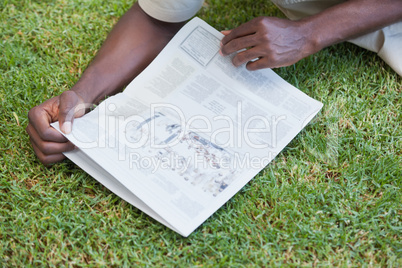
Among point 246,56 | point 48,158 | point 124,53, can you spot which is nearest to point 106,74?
point 124,53

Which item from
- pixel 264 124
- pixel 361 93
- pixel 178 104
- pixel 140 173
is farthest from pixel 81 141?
pixel 361 93

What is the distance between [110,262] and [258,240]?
0.34 meters

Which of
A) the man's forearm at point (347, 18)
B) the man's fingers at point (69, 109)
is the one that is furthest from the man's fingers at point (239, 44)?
the man's fingers at point (69, 109)

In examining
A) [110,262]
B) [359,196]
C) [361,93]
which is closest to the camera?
[110,262]

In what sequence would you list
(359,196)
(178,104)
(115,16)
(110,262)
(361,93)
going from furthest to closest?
(115,16) → (361,93) → (178,104) → (359,196) → (110,262)

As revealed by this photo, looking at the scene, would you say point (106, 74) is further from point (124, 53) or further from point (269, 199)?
point (269, 199)

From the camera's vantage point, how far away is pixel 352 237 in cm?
101

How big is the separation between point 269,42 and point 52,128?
1.93ft

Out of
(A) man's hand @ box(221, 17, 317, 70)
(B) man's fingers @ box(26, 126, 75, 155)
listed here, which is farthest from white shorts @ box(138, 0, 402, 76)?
(B) man's fingers @ box(26, 126, 75, 155)

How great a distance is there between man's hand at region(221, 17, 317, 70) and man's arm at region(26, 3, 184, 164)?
0.84 ft

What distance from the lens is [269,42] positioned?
3.73 ft

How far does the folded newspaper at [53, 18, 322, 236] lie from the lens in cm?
104

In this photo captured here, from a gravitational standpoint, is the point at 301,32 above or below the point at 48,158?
above

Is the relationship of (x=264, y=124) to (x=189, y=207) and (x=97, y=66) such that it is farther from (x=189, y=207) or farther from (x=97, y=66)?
(x=97, y=66)
